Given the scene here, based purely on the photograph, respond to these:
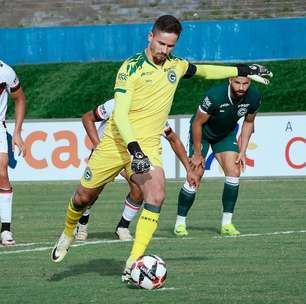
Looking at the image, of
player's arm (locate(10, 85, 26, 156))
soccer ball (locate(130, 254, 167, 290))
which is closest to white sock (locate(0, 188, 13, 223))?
player's arm (locate(10, 85, 26, 156))

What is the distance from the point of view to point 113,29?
30.7m

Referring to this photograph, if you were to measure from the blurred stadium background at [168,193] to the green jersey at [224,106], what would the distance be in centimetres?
127

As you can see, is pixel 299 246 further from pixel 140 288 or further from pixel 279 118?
pixel 279 118

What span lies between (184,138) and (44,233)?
28.6ft

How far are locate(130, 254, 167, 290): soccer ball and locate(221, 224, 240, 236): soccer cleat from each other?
13.8 feet

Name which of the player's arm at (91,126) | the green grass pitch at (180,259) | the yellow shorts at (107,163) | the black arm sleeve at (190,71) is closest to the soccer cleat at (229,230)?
the green grass pitch at (180,259)

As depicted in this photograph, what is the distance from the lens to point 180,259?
1125cm

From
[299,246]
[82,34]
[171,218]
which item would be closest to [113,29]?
[82,34]

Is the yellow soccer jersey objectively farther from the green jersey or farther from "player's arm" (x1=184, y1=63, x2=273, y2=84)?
the green jersey

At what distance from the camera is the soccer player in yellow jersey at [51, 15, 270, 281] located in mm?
9586

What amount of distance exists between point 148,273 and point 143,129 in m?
1.23

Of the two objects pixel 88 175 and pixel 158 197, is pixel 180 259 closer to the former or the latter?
pixel 88 175

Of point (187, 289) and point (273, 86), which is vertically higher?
point (187, 289)

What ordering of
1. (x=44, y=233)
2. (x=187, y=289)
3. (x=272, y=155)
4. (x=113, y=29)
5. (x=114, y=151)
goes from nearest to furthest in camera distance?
(x=187, y=289), (x=114, y=151), (x=44, y=233), (x=272, y=155), (x=113, y=29)
